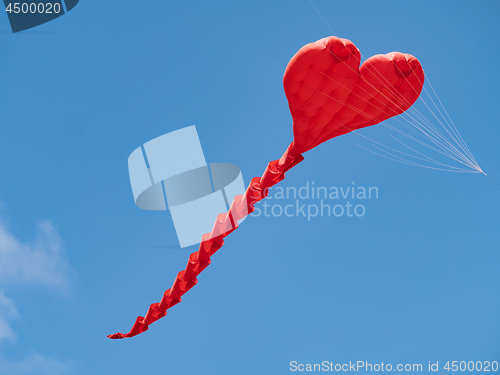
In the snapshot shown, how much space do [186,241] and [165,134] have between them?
3943 millimetres

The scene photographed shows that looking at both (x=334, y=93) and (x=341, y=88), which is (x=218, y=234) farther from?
(x=341, y=88)

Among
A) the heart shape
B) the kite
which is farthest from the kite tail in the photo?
the heart shape

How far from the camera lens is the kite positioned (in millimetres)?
6727

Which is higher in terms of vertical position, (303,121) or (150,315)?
(303,121)

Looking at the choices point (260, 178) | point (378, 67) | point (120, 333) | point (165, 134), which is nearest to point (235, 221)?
point (260, 178)

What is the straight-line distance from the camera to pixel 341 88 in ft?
23.6

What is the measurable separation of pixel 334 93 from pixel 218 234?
509 cm

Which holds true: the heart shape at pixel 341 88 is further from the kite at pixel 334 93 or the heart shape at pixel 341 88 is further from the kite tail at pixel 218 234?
the kite tail at pixel 218 234

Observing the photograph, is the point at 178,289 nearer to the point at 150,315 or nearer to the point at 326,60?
the point at 150,315

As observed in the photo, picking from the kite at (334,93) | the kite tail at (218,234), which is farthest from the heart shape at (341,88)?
the kite tail at (218,234)

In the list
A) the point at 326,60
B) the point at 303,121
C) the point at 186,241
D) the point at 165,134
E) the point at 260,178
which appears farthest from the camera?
the point at 186,241

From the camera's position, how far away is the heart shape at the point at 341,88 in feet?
22.0

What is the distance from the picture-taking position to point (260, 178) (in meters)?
8.85

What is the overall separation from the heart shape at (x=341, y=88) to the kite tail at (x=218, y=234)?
0.61 metres
